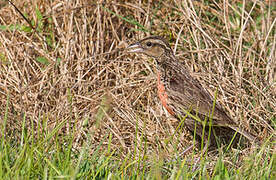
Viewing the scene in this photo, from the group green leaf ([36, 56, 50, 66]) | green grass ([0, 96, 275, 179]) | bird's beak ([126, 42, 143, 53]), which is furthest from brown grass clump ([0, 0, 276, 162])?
green grass ([0, 96, 275, 179])

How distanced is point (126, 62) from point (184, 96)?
1126mm

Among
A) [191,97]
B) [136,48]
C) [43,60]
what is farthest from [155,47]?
[43,60]

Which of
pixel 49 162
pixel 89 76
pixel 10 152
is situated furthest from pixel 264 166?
pixel 89 76

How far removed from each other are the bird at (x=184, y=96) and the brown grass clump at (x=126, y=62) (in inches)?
12.4

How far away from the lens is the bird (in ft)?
16.1

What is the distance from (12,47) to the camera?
5.94m

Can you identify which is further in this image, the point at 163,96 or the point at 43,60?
the point at 43,60

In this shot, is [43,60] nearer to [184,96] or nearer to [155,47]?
[155,47]

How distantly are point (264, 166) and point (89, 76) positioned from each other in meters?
2.66

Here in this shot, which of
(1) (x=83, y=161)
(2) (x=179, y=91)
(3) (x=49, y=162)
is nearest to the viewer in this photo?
(3) (x=49, y=162)

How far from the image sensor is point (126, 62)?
230 inches

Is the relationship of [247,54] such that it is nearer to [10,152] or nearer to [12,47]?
A: [12,47]

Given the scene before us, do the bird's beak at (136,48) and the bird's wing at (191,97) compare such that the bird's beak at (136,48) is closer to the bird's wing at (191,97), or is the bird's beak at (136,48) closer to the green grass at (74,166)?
the bird's wing at (191,97)

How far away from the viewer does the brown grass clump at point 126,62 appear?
530 cm
